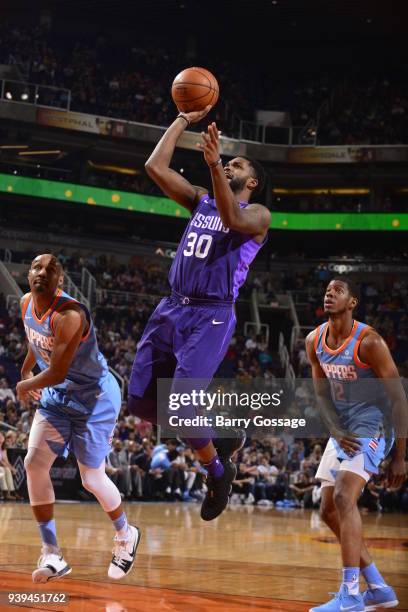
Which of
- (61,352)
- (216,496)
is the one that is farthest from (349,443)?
(61,352)

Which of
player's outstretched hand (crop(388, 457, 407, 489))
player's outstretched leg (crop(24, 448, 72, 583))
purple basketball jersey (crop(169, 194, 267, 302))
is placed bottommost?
player's outstretched leg (crop(24, 448, 72, 583))

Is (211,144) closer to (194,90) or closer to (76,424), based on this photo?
(194,90)

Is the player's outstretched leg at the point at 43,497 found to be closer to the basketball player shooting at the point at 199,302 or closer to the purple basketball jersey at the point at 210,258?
the basketball player shooting at the point at 199,302

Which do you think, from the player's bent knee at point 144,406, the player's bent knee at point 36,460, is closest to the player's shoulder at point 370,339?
the player's bent knee at point 144,406

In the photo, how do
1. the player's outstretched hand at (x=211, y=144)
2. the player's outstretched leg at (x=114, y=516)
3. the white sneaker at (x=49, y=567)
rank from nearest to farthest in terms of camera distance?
1. the player's outstretched hand at (x=211, y=144)
2. the white sneaker at (x=49, y=567)
3. the player's outstretched leg at (x=114, y=516)

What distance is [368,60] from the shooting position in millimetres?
31656

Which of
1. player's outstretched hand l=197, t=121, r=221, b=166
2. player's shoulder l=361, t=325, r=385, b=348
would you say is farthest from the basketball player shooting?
player's shoulder l=361, t=325, r=385, b=348

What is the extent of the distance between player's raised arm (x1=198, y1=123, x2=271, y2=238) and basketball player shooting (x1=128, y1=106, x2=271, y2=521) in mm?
14

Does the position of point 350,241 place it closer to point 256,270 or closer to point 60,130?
point 256,270

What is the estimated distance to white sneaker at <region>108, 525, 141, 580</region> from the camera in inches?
218

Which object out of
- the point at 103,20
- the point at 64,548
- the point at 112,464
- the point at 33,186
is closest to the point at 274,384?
the point at 112,464

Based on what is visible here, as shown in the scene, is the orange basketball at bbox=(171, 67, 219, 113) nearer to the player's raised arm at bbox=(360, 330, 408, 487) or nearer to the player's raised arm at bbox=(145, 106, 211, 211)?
the player's raised arm at bbox=(145, 106, 211, 211)

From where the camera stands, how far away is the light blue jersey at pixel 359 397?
543 centimetres

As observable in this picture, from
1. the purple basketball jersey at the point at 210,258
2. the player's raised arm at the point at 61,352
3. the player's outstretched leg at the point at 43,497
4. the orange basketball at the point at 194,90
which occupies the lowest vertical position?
the player's outstretched leg at the point at 43,497
